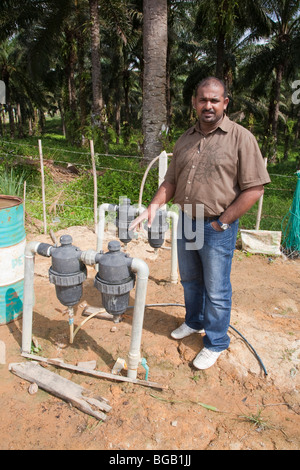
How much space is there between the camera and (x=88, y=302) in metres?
3.63

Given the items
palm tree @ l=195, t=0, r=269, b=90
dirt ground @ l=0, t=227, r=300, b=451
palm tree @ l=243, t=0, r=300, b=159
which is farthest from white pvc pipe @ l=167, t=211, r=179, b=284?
palm tree @ l=243, t=0, r=300, b=159

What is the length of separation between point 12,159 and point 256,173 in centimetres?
732

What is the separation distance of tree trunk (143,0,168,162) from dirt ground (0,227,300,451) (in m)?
4.22

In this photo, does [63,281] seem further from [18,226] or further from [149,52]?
[149,52]

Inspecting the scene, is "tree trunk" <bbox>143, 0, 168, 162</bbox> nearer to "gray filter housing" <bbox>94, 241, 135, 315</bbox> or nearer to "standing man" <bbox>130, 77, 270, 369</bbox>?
"standing man" <bbox>130, 77, 270, 369</bbox>

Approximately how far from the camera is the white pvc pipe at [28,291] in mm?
2479

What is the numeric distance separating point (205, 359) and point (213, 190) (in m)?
1.29

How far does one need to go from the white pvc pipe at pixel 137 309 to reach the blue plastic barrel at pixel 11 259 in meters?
1.31

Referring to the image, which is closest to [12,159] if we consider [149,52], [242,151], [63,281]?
[149,52]

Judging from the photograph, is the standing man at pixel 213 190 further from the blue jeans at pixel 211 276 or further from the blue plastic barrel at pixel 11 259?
the blue plastic barrel at pixel 11 259

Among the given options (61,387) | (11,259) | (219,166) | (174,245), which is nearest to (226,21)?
(174,245)

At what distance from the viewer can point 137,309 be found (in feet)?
7.59

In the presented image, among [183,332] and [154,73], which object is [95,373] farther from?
[154,73]

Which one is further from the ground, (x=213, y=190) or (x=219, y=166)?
(x=219, y=166)
